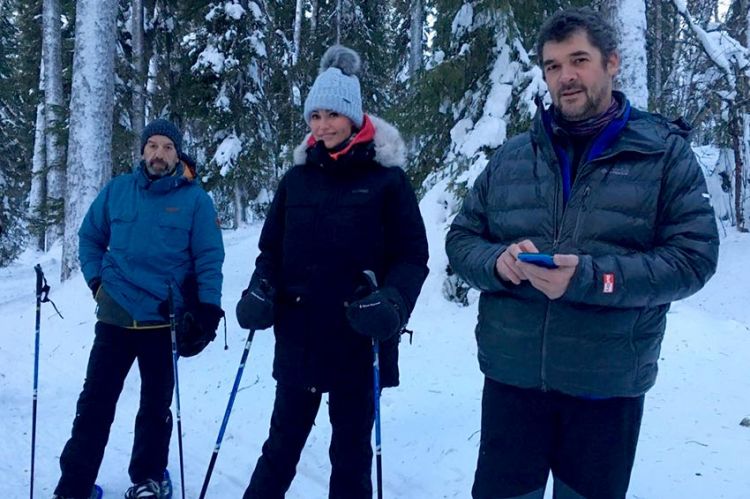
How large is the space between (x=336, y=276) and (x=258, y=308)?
1.30ft

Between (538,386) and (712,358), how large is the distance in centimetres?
467

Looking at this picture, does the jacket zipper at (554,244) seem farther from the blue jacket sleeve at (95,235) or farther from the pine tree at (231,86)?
the pine tree at (231,86)

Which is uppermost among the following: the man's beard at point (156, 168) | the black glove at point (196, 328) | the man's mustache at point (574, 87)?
the man's mustache at point (574, 87)

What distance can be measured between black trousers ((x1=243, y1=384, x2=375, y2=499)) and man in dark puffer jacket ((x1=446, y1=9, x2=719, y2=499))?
0.79m

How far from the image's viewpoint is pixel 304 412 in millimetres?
3184

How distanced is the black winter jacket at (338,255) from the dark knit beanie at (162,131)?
1.08 m

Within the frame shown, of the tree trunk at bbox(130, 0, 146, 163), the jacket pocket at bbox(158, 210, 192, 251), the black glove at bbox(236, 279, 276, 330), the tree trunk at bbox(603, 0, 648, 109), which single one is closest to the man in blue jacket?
the jacket pocket at bbox(158, 210, 192, 251)

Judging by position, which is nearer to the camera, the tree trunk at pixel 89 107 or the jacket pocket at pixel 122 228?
the jacket pocket at pixel 122 228

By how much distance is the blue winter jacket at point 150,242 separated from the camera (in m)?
3.82

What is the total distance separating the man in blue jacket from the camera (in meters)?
3.80

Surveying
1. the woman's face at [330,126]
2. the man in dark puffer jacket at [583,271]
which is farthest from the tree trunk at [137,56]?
the man in dark puffer jacket at [583,271]

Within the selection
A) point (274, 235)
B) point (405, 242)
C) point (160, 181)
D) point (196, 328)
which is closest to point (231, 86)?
point (160, 181)

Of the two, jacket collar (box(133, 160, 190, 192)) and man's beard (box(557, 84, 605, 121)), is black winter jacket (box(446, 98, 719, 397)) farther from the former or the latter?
jacket collar (box(133, 160, 190, 192))

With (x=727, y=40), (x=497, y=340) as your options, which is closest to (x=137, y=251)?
(x=497, y=340)
